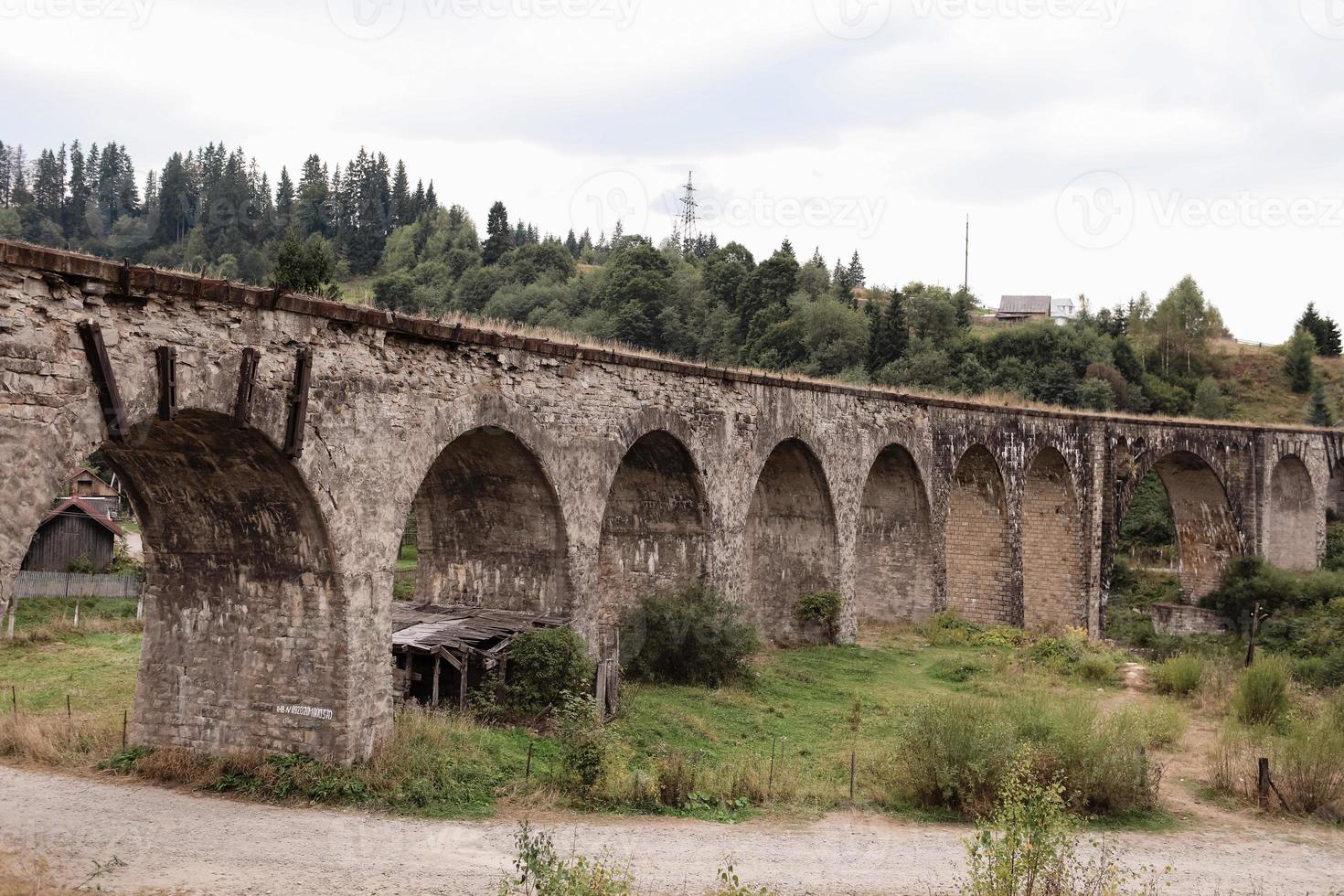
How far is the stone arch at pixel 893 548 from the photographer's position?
23.3m

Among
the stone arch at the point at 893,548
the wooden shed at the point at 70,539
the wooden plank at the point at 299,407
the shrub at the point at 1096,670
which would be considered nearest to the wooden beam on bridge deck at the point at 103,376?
the wooden plank at the point at 299,407

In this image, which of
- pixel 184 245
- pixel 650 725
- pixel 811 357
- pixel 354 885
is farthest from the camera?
pixel 184 245

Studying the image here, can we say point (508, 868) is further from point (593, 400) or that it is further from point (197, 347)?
point (593, 400)

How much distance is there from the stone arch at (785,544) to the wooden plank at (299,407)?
11.2 metres

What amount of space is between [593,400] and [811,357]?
3692cm

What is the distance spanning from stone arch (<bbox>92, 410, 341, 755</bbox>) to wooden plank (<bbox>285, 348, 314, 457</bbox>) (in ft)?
0.93

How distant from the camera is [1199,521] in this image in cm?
3272

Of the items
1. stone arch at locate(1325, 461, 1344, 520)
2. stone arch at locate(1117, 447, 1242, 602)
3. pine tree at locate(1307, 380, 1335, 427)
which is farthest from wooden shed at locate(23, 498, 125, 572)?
pine tree at locate(1307, 380, 1335, 427)

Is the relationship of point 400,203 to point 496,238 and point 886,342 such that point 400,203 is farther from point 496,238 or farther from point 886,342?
point 886,342

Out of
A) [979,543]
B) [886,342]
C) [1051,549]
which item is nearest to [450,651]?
[979,543]

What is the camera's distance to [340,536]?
34.9 ft

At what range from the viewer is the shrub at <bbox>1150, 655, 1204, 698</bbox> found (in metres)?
17.4

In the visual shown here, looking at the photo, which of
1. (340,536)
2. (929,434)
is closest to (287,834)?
(340,536)

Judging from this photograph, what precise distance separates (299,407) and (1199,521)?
1165 inches
